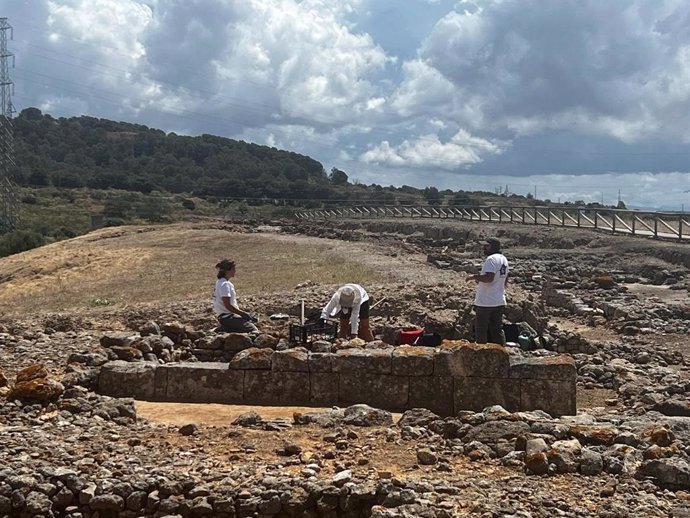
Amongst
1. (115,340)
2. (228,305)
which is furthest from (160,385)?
(228,305)

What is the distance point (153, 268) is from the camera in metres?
34.1

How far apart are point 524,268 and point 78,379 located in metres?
20.8

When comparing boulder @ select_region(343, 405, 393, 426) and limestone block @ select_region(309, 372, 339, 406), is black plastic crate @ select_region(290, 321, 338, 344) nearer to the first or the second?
limestone block @ select_region(309, 372, 339, 406)

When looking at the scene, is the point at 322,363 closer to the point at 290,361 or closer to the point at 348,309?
the point at 290,361

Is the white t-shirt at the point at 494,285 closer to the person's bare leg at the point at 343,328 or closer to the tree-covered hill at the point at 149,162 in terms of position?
the person's bare leg at the point at 343,328

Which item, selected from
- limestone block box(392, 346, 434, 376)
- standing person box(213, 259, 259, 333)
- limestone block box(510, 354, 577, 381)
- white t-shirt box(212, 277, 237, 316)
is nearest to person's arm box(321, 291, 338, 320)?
standing person box(213, 259, 259, 333)

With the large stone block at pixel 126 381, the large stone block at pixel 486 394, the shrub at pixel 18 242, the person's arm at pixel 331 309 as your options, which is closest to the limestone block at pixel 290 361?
the large stone block at pixel 126 381

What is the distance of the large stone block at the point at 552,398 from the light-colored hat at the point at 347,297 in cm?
393

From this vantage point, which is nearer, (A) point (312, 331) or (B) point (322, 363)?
(B) point (322, 363)

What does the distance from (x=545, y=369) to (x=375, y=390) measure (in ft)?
6.96

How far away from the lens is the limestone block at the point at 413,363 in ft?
31.5

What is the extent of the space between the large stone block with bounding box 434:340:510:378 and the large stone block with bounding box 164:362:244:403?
103 inches

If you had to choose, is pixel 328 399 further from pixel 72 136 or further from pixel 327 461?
pixel 72 136

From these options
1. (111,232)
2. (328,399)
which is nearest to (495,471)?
(328,399)
